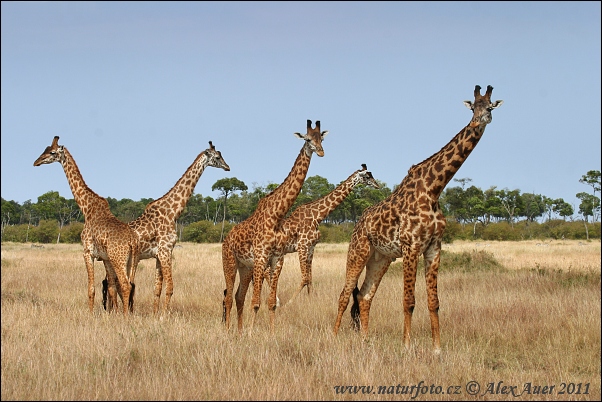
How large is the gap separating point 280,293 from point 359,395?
307 inches

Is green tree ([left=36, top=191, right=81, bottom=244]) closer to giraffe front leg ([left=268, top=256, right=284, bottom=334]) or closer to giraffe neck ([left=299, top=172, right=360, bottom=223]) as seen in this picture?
giraffe neck ([left=299, top=172, right=360, bottom=223])

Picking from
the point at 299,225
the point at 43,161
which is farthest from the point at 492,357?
the point at 43,161

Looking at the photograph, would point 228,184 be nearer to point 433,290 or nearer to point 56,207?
point 56,207

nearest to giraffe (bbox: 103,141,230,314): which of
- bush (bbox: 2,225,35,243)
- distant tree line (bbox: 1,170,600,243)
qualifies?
distant tree line (bbox: 1,170,600,243)

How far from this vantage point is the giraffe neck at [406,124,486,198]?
7911mm

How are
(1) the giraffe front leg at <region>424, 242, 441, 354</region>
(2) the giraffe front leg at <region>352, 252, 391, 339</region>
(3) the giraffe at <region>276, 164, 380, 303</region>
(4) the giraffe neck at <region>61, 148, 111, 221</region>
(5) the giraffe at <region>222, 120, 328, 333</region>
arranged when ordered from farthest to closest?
(3) the giraffe at <region>276, 164, 380, 303</region> → (4) the giraffe neck at <region>61, 148, 111, 221</region> → (2) the giraffe front leg at <region>352, 252, 391, 339</region> → (5) the giraffe at <region>222, 120, 328, 333</region> → (1) the giraffe front leg at <region>424, 242, 441, 354</region>

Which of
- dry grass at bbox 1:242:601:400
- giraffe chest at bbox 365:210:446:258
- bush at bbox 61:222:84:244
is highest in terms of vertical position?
giraffe chest at bbox 365:210:446:258

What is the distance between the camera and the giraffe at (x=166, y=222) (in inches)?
429

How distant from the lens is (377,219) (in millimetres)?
8578

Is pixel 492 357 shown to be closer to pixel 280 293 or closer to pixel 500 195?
pixel 280 293

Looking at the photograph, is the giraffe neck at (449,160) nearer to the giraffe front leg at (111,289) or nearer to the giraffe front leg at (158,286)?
the giraffe front leg at (158,286)

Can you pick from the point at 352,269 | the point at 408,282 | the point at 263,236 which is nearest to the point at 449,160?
the point at 408,282

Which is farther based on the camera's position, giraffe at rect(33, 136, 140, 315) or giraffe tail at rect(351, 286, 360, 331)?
giraffe at rect(33, 136, 140, 315)

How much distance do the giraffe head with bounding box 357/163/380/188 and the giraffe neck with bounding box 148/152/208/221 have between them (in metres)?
3.57
